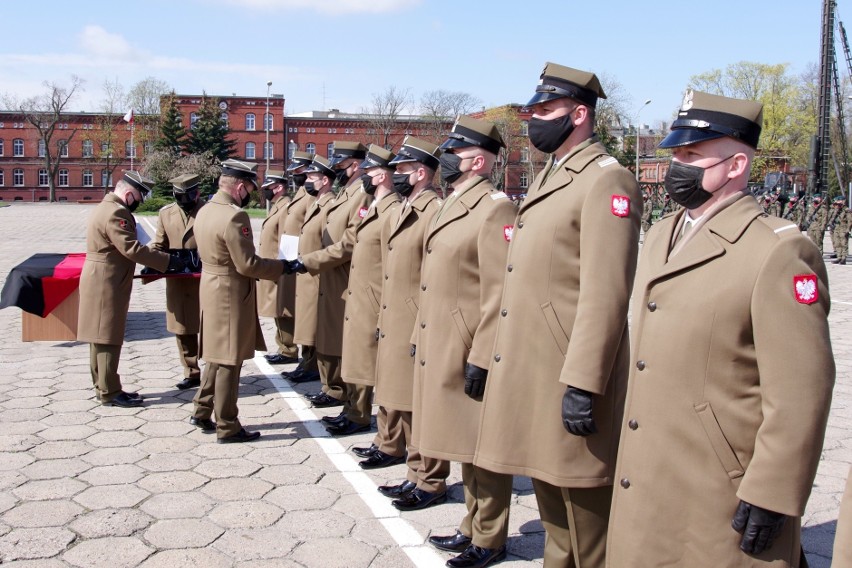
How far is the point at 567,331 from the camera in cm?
333

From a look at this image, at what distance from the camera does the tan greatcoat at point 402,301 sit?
5.00 meters

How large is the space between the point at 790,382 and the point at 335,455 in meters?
3.99

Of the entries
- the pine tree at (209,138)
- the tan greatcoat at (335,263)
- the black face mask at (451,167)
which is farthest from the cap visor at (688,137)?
the pine tree at (209,138)

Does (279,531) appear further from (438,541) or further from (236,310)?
(236,310)

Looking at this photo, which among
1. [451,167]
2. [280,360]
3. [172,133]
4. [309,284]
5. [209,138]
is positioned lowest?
[280,360]

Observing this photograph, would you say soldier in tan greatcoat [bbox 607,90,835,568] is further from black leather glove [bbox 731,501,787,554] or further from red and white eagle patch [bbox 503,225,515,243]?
red and white eagle patch [bbox 503,225,515,243]

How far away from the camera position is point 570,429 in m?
3.05

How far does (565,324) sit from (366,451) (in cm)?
271

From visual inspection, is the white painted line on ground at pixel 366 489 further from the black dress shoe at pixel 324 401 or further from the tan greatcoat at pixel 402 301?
the tan greatcoat at pixel 402 301

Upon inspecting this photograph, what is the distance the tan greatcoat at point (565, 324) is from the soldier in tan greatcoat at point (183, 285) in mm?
5005

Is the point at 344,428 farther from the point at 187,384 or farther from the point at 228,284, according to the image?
the point at 187,384

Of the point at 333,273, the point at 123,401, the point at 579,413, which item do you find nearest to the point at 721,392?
the point at 579,413

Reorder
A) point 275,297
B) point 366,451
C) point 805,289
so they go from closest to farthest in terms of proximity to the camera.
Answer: point 805,289 → point 366,451 → point 275,297

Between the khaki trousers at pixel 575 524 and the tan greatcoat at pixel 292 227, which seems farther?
the tan greatcoat at pixel 292 227
